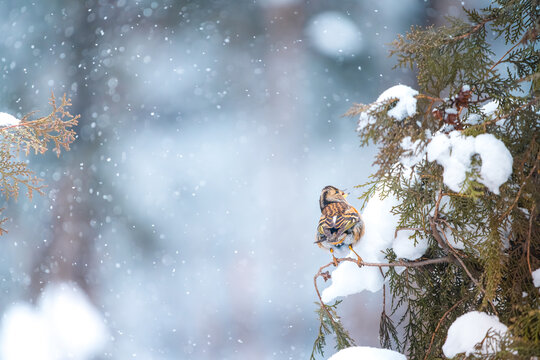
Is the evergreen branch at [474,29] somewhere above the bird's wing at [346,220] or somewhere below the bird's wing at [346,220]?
above

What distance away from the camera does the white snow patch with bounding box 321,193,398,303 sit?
5.10 feet

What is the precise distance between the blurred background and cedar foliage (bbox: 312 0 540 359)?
3213mm

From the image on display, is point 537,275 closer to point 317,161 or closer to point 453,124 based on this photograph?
point 453,124

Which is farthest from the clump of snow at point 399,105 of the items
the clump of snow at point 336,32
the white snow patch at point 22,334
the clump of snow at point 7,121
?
the white snow patch at point 22,334

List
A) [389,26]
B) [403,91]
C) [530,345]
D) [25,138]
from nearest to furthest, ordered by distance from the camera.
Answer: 1. [530,345]
2. [403,91]
3. [25,138]
4. [389,26]

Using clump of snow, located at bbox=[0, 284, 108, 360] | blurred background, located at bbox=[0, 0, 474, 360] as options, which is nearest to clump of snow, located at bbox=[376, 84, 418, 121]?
blurred background, located at bbox=[0, 0, 474, 360]

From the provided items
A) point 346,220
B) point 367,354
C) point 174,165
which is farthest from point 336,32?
point 367,354

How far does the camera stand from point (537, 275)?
1180 mm

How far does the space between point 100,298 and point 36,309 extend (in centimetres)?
68

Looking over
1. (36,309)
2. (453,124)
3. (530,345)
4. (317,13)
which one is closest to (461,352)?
(530,345)

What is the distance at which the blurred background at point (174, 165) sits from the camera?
189 inches

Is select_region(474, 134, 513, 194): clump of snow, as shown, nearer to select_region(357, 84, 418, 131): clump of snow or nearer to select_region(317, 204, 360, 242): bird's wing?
select_region(357, 84, 418, 131): clump of snow

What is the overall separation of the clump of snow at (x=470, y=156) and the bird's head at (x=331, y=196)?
65 cm

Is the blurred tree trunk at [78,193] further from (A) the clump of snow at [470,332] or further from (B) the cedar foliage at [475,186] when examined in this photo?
(A) the clump of snow at [470,332]
